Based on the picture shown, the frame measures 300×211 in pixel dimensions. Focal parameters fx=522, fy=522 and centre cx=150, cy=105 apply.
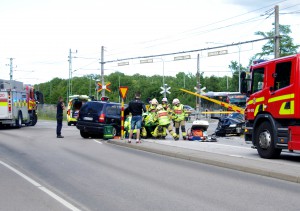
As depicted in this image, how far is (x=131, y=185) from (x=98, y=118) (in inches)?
515

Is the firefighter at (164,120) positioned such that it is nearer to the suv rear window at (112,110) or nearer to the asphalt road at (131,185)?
the suv rear window at (112,110)

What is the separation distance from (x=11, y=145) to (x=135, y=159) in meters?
6.89

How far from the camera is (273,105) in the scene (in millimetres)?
14453

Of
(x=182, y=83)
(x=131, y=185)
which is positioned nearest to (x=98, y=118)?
(x=131, y=185)

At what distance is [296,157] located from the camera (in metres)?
15.8

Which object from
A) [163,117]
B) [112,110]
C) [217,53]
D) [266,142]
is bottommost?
[266,142]

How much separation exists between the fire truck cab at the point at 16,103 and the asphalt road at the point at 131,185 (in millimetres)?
17166

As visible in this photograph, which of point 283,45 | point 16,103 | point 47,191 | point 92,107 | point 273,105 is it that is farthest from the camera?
point 283,45

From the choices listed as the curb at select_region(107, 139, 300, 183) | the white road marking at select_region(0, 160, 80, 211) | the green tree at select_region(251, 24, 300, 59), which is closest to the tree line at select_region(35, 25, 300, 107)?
the green tree at select_region(251, 24, 300, 59)

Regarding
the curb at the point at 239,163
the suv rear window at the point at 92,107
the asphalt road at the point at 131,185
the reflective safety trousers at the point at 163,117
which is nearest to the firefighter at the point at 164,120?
the reflective safety trousers at the point at 163,117

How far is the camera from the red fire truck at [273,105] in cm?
1372

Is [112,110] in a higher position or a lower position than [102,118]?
higher

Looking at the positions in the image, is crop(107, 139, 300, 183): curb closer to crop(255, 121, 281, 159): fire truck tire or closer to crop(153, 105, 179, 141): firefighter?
crop(255, 121, 281, 159): fire truck tire

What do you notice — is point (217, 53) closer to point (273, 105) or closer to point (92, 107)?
point (92, 107)
